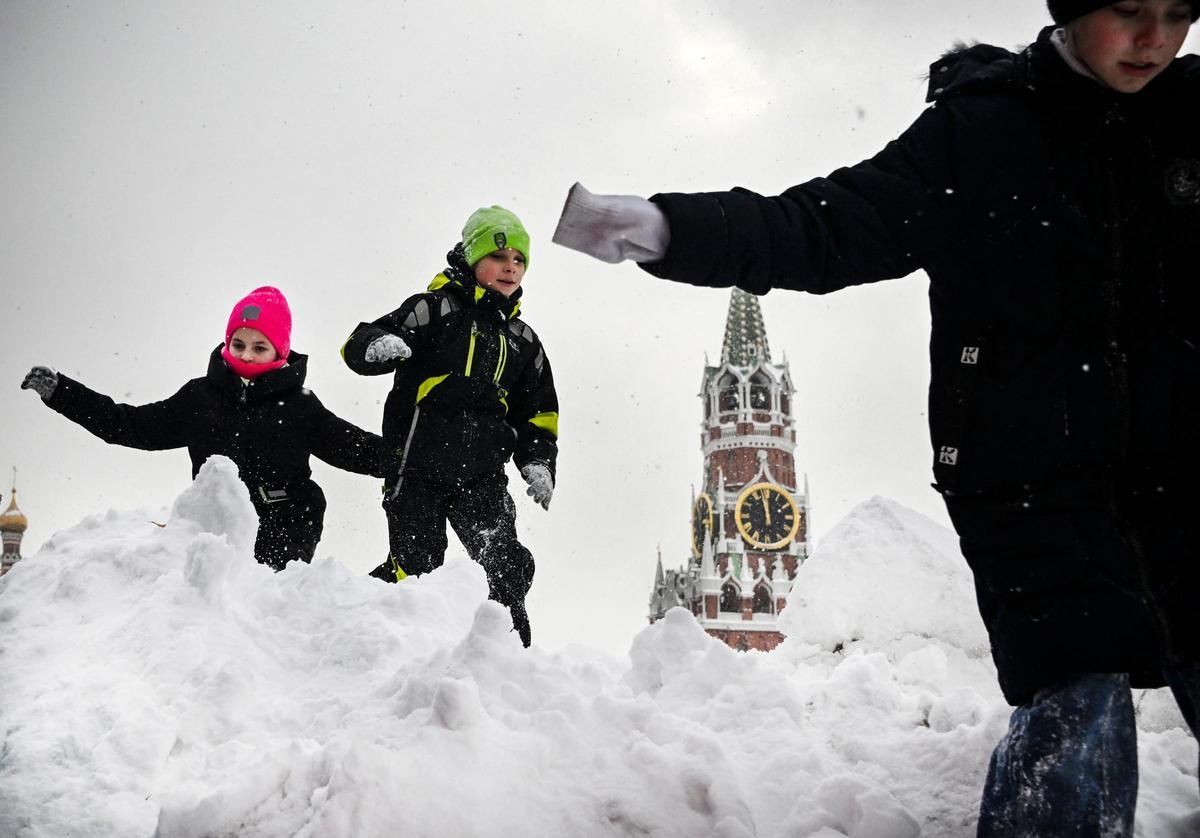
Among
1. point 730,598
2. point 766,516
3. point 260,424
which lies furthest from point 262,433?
point 766,516

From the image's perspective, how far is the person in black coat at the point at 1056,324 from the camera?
1664 mm

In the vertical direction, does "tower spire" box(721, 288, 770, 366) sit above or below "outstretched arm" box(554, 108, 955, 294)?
above

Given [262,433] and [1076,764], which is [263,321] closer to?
[262,433]

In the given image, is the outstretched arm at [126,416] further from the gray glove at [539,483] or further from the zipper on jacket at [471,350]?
the gray glove at [539,483]

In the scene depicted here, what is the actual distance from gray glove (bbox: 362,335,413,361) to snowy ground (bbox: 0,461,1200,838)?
828 mm

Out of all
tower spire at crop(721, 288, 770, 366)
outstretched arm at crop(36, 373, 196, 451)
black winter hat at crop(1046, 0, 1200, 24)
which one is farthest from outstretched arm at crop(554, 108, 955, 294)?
tower spire at crop(721, 288, 770, 366)

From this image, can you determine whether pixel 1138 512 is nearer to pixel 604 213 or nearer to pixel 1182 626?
pixel 1182 626

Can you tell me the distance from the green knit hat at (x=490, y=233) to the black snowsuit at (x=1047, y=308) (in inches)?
119

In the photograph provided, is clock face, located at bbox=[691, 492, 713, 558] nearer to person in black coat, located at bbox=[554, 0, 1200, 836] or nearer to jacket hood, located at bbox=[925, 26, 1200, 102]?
jacket hood, located at bbox=[925, 26, 1200, 102]

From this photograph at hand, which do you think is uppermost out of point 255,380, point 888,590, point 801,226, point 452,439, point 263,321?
point 263,321

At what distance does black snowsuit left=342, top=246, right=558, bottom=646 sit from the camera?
4.51m

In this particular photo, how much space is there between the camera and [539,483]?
4.66 meters

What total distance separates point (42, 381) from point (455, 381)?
2.15 metres

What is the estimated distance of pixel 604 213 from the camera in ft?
5.32
